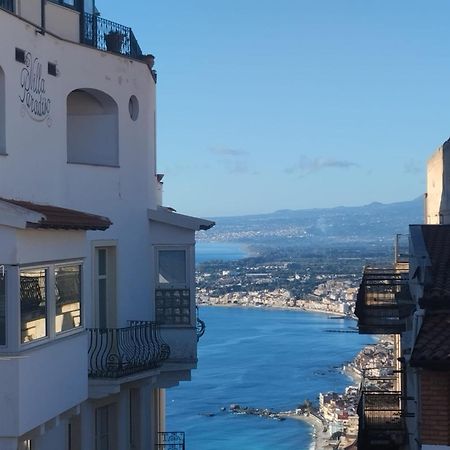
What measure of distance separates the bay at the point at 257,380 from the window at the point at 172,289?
53.1 m

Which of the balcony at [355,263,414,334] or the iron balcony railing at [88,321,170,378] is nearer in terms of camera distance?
the balcony at [355,263,414,334]

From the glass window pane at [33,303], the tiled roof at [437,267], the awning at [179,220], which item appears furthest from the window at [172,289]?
the glass window pane at [33,303]

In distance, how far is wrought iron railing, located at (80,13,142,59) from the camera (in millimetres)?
17891

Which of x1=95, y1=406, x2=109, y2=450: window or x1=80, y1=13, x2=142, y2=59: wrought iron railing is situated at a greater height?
x1=80, y1=13, x2=142, y2=59: wrought iron railing

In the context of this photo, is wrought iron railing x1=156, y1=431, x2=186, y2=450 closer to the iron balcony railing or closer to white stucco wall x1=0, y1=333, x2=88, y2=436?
the iron balcony railing

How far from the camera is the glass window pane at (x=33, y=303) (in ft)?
40.1

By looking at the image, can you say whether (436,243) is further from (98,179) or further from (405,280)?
(98,179)

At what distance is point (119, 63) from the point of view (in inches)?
705

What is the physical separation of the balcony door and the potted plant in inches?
140

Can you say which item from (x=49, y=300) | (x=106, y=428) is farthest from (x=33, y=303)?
(x=106, y=428)

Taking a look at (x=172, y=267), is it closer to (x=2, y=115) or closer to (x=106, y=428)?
(x=106, y=428)

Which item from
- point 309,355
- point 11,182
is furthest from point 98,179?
point 309,355

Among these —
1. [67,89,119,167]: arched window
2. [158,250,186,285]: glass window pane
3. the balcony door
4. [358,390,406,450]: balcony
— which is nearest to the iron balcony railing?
the balcony door

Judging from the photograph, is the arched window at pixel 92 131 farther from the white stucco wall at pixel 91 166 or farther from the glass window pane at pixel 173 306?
the glass window pane at pixel 173 306
